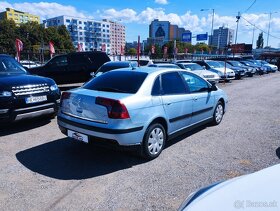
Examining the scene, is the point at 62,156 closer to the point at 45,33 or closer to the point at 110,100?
Answer: the point at 110,100

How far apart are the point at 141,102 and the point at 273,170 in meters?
2.33

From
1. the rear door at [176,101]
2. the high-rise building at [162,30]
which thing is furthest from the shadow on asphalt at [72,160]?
the high-rise building at [162,30]

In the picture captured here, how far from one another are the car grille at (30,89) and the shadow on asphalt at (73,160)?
1.34 metres

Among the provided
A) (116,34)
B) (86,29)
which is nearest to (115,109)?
(86,29)

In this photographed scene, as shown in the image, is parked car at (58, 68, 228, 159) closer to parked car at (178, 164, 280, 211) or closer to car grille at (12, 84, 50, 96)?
car grille at (12, 84, 50, 96)

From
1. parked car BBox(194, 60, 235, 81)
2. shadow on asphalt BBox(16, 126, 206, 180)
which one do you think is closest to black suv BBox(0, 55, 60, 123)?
shadow on asphalt BBox(16, 126, 206, 180)

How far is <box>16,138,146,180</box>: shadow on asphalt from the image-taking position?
406cm

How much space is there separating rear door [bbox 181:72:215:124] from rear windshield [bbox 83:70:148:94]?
121cm

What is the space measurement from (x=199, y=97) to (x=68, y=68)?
28.2 feet

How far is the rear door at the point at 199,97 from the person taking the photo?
220 inches

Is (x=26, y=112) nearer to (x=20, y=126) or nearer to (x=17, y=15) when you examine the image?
(x=20, y=126)

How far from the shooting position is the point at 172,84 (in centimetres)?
512

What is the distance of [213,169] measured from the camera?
13.9 ft

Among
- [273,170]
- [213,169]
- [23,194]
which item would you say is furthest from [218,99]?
[23,194]
